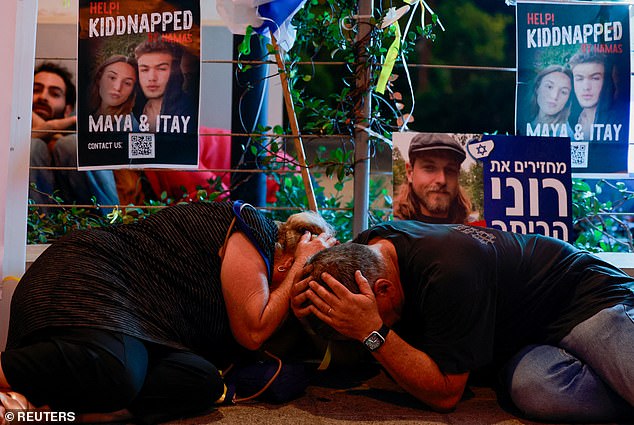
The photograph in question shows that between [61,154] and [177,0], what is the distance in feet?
5.28

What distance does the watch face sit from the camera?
1687mm

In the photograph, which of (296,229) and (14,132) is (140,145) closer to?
(14,132)

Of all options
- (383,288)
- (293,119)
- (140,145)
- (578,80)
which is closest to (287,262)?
(383,288)

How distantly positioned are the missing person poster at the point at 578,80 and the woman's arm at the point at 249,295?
1.28 meters

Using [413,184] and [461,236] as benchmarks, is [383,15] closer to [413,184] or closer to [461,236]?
[413,184]

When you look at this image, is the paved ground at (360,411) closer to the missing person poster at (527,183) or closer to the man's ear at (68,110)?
the missing person poster at (527,183)

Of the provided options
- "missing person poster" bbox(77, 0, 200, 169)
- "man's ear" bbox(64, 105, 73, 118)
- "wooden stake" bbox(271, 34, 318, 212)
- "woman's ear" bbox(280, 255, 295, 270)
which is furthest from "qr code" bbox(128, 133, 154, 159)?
"man's ear" bbox(64, 105, 73, 118)

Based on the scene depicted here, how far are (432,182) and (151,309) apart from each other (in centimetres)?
113

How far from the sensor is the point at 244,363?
201 centimetres

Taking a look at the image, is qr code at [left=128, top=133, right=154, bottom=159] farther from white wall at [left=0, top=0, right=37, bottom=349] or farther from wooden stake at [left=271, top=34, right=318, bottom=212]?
wooden stake at [left=271, top=34, right=318, bottom=212]

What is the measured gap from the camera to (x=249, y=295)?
1.80 metres

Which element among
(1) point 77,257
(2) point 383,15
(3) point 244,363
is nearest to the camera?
(1) point 77,257

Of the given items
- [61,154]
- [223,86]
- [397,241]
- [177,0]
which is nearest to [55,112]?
[61,154]

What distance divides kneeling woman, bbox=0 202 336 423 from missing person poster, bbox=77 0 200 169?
618 millimetres
